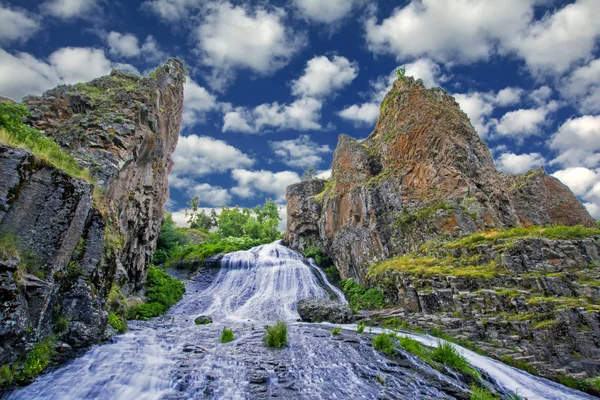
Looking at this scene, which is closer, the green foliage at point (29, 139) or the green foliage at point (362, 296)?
the green foliage at point (29, 139)

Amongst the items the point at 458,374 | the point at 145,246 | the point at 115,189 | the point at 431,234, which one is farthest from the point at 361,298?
the point at 115,189

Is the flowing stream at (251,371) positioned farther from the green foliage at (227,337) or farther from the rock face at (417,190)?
the rock face at (417,190)

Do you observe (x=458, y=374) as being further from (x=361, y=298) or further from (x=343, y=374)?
(x=361, y=298)

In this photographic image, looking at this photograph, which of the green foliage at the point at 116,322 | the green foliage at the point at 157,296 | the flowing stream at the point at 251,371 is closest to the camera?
the flowing stream at the point at 251,371

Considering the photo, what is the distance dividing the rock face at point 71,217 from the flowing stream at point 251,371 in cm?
123

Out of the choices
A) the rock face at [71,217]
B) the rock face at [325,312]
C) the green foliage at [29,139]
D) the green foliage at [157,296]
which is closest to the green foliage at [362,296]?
the rock face at [325,312]

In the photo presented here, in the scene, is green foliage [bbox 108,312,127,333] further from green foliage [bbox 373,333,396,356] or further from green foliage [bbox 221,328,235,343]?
green foliage [bbox 373,333,396,356]

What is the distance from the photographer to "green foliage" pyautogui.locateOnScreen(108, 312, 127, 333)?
10.3m

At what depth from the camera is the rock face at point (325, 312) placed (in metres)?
15.3

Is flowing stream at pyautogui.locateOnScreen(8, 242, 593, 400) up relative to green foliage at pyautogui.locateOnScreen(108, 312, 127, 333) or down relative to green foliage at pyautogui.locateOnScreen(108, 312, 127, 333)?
down

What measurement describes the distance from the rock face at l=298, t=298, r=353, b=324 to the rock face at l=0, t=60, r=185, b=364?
9.48m

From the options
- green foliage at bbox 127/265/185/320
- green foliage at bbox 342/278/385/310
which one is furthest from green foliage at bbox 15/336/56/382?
green foliage at bbox 342/278/385/310

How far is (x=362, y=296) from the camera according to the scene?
21.0m

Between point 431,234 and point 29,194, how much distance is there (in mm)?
21133
